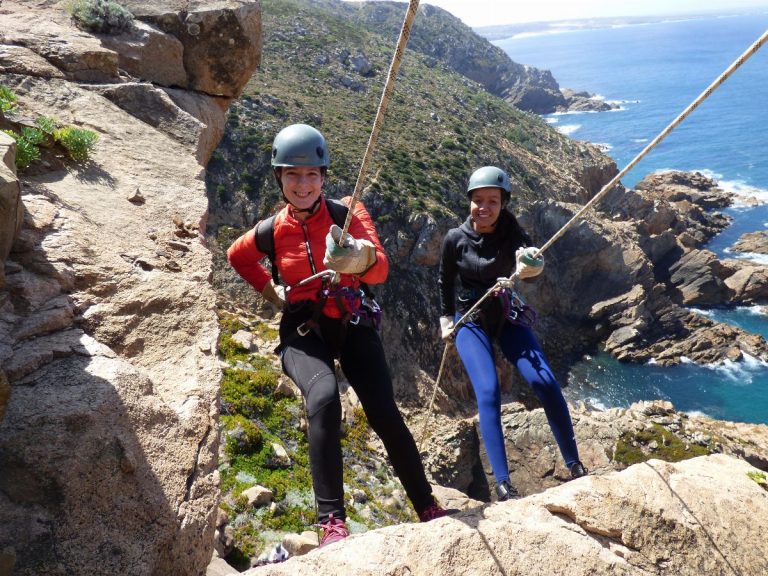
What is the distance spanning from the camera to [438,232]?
37062 millimetres

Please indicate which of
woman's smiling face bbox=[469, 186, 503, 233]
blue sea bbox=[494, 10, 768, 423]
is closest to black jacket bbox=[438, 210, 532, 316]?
woman's smiling face bbox=[469, 186, 503, 233]

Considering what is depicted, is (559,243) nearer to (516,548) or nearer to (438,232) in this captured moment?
(438,232)

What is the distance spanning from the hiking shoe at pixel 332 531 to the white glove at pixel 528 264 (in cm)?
290

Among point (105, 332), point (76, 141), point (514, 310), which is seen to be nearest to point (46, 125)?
point (76, 141)

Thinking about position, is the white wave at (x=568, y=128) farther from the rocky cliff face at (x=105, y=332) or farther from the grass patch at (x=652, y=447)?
the rocky cliff face at (x=105, y=332)

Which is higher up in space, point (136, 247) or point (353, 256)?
point (353, 256)

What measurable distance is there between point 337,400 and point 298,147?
215cm

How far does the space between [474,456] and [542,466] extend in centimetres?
388

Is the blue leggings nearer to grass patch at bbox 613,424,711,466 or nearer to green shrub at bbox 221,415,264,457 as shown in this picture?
green shrub at bbox 221,415,264,457

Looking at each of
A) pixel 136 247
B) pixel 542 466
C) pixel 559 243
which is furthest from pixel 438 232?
pixel 136 247

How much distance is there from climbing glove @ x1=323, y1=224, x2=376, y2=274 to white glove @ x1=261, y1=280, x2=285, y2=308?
4.45ft

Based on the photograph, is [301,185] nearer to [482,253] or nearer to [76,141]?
[482,253]

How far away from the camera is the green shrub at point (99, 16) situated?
28.9ft

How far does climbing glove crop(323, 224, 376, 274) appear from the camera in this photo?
384 centimetres
